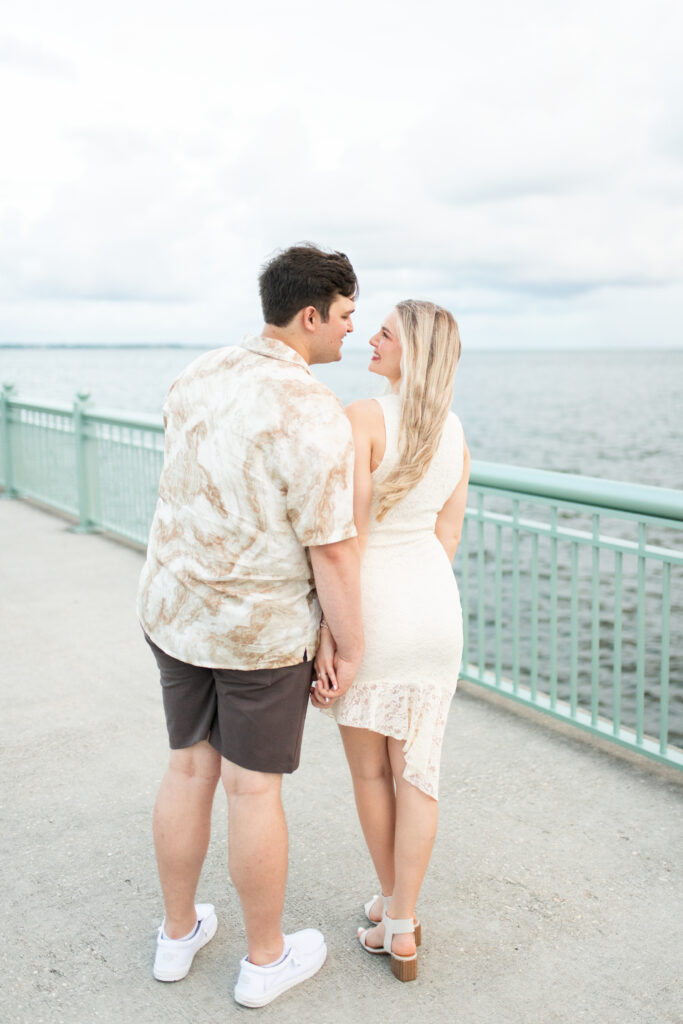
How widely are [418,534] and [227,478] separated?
0.52 meters

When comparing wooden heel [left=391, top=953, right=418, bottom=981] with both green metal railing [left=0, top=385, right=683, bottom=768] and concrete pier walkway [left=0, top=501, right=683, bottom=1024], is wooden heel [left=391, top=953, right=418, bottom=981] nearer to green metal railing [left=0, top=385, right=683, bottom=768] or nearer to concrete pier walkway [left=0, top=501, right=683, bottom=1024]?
concrete pier walkway [left=0, top=501, right=683, bottom=1024]

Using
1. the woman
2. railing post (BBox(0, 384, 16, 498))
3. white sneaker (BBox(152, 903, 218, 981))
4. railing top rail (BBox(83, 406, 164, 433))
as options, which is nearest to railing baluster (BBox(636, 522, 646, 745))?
the woman

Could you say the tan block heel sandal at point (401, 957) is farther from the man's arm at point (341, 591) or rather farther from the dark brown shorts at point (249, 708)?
the man's arm at point (341, 591)

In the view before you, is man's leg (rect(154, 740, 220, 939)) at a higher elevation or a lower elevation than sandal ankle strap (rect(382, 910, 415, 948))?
higher

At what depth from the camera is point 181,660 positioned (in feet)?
7.72

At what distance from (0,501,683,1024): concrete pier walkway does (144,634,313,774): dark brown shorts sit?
673mm

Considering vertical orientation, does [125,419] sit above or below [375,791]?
above

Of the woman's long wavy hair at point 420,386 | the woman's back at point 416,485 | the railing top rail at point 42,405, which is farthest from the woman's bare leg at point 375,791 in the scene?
the railing top rail at point 42,405

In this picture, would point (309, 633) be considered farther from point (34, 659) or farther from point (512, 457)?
point (512, 457)

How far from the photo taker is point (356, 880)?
9.86 ft

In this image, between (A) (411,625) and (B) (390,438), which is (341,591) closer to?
(A) (411,625)

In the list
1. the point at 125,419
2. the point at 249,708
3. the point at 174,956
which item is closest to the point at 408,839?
the point at 249,708

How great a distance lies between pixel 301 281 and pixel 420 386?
37cm

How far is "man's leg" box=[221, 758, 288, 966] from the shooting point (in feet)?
7.65
